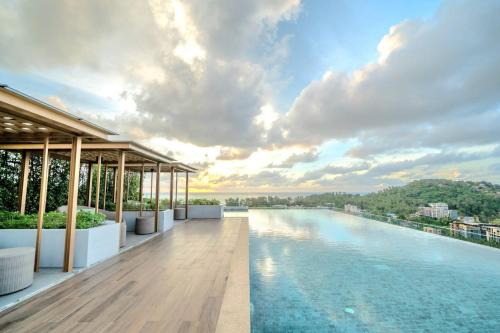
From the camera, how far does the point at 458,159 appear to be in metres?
19.8

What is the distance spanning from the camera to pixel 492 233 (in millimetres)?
9172

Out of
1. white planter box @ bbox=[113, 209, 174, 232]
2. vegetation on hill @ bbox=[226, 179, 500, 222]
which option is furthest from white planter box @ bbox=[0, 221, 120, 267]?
vegetation on hill @ bbox=[226, 179, 500, 222]

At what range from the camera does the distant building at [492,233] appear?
905cm

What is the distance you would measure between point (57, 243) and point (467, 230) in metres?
14.3

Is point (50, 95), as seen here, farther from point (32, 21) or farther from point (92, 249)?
point (92, 249)

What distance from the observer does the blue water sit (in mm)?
4195

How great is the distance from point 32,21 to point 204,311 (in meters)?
8.96

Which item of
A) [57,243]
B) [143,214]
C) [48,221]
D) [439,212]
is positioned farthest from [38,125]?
[439,212]

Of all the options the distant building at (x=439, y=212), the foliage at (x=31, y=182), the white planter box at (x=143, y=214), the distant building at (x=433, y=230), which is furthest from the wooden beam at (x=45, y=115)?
the distant building at (x=439, y=212)

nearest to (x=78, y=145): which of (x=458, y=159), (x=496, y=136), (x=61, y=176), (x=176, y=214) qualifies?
(x=61, y=176)

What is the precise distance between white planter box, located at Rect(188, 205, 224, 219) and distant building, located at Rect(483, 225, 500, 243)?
1179 centimetres

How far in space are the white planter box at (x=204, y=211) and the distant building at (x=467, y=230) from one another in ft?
37.0

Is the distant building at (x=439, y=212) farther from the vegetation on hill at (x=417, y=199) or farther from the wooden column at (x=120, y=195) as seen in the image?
the wooden column at (x=120, y=195)

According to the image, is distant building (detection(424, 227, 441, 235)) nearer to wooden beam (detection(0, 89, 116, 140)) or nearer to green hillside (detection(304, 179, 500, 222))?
green hillside (detection(304, 179, 500, 222))
